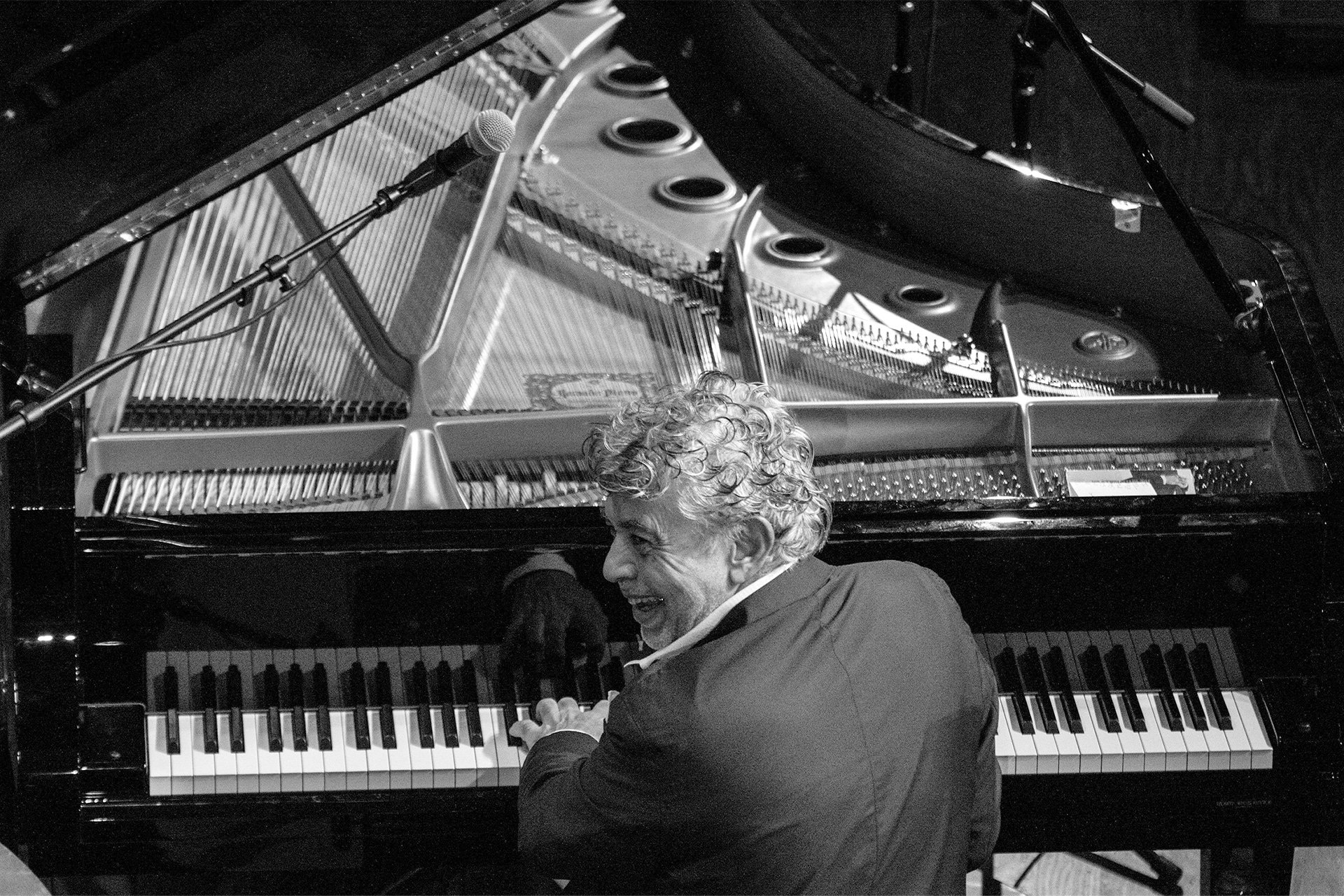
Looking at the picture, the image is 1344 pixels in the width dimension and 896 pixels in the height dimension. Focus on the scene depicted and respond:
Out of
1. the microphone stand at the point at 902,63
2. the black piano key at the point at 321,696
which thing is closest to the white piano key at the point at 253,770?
the black piano key at the point at 321,696

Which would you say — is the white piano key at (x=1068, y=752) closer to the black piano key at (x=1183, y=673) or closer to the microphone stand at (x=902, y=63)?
the black piano key at (x=1183, y=673)

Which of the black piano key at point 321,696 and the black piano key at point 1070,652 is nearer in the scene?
the black piano key at point 321,696

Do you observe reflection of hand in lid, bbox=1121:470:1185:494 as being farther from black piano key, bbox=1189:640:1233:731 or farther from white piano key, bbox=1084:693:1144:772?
white piano key, bbox=1084:693:1144:772

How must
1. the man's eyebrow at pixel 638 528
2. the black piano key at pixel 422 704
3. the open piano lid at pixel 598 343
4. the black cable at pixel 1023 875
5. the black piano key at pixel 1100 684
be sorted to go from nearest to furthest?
the man's eyebrow at pixel 638 528 < the black piano key at pixel 422 704 < the black piano key at pixel 1100 684 < the open piano lid at pixel 598 343 < the black cable at pixel 1023 875

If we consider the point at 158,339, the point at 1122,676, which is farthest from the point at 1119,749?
the point at 158,339

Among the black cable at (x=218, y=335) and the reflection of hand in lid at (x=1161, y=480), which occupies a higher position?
the black cable at (x=218, y=335)

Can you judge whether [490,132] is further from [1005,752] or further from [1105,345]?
[1105,345]

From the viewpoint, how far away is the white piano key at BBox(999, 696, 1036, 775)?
10.5 ft

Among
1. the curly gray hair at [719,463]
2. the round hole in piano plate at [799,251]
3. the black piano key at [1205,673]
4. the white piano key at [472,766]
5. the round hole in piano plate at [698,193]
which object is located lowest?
the white piano key at [472,766]

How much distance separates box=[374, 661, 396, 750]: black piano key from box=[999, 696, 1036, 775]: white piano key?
125 centimetres

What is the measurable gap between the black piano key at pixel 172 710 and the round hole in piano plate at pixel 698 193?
1.82m

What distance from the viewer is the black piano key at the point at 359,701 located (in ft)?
10.3

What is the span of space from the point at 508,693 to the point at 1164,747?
1.34 m

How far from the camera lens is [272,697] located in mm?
3137
